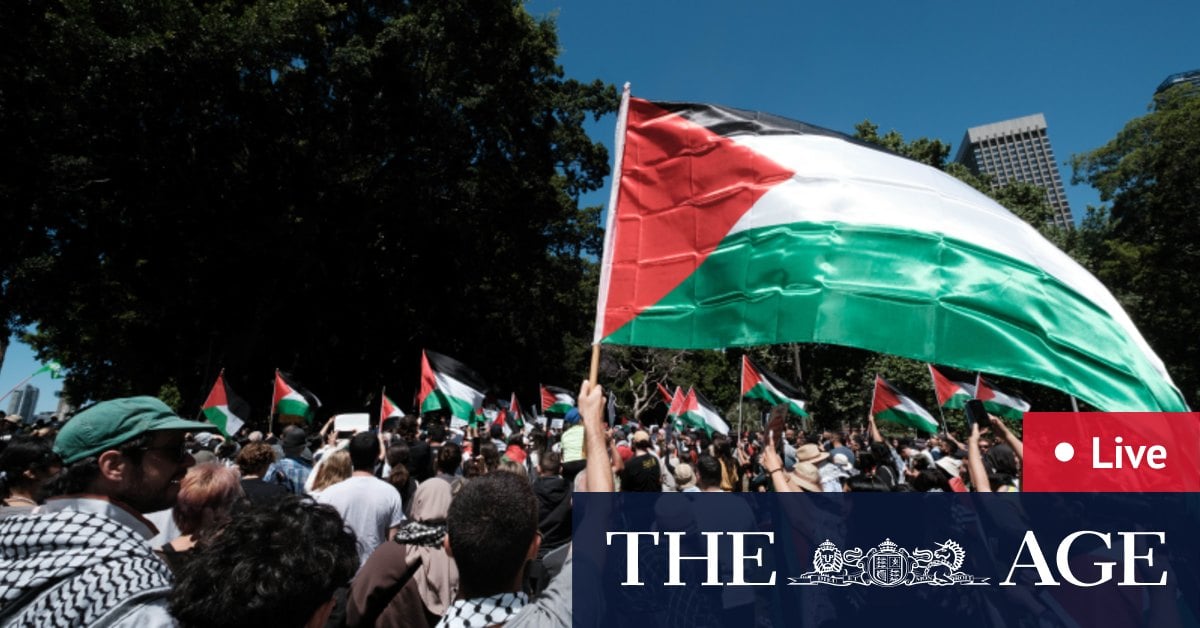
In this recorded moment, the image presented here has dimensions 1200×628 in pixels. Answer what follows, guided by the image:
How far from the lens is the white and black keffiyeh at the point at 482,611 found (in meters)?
1.98

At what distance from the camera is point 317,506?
1.94m

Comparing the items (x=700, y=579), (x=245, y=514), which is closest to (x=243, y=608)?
(x=245, y=514)

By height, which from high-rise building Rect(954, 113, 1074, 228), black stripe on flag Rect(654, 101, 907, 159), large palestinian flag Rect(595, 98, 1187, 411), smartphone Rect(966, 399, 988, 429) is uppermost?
high-rise building Rect(954, 113, 1074, 228)

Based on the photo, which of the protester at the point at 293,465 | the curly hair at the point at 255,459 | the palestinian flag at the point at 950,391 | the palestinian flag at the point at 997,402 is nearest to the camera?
the curly hair at the point at 255,459

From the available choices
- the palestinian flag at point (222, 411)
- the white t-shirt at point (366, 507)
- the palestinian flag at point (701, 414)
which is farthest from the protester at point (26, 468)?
the palestinian flag at point (701, 414)

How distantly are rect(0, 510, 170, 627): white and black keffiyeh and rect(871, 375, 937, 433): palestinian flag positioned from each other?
1217cm

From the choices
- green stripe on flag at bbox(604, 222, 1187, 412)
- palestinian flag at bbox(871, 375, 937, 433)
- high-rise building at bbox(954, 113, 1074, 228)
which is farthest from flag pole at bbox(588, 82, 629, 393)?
high-rise building at bbox(954, 113, 1074, 228)

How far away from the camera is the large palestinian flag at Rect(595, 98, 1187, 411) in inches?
116

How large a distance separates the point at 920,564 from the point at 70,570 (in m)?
3.18

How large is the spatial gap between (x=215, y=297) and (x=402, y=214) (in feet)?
23.2

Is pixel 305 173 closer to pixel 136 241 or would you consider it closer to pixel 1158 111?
pixel 136 241

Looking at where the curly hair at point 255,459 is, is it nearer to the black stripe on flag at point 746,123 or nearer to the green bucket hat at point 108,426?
the green bucket hat at point 108,426

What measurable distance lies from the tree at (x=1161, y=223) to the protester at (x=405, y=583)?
34216 mm

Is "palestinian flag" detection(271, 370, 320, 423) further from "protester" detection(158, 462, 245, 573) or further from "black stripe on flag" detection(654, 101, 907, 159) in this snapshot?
"black stripe on flag" detection(654, 101, 907, 159)
